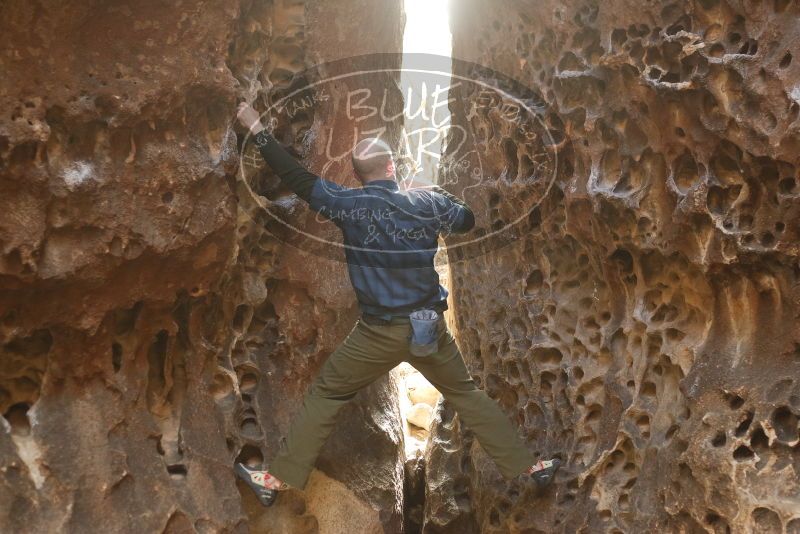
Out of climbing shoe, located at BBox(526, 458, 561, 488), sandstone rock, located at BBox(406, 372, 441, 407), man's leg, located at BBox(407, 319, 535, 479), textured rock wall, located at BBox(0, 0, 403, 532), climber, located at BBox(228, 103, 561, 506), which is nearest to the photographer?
textured rock wall, located at BBox(0, 0, 403, 532)

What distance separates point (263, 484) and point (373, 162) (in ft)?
4.94

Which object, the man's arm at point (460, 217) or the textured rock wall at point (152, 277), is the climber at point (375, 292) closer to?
the man's arm at point (460, 217)

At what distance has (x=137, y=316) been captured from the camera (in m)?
3.54

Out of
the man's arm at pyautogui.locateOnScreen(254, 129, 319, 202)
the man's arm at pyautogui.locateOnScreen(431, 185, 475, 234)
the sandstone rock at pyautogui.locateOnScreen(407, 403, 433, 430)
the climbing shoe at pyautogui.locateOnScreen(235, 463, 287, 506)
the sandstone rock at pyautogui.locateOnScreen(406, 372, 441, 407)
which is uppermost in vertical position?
the man's arm at pyautogui.locateOnScreen(254, 129, 319, 202)

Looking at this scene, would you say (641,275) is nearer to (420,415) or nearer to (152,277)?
(152,277)

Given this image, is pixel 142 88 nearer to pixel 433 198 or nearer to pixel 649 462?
pixel 433 198

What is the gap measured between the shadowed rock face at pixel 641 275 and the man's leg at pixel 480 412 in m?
0.36

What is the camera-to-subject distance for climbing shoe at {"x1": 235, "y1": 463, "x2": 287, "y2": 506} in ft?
12.1

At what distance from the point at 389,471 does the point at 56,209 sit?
2.18 m

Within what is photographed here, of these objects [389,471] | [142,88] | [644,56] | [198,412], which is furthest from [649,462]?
[142,88]

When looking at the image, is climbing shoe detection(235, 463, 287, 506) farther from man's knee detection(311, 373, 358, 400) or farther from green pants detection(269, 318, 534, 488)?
man's knee detection(311, 373, 358, 400)

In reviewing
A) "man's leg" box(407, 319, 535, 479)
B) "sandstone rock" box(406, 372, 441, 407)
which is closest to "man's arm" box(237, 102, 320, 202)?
"man's leg" box(407, 319, 535, 479)

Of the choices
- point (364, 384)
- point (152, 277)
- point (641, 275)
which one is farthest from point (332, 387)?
point (641, 275)

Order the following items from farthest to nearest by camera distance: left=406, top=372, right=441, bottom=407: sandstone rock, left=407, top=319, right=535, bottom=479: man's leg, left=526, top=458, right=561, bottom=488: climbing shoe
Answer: left=406, top=372, right=441, bottom=407: sandstone rock, left=526, top=458, right=561, bottom=488: climbing shoe, left=407, top=319, right=535, bottom=479: man's leg
